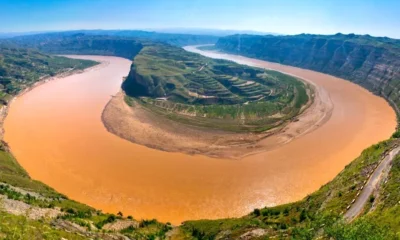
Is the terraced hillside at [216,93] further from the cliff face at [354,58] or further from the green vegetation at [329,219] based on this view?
the green vegetation at [329,219]

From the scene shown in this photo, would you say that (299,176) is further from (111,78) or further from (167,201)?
(111,78)

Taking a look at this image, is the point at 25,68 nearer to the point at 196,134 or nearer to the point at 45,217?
the point at 196,134

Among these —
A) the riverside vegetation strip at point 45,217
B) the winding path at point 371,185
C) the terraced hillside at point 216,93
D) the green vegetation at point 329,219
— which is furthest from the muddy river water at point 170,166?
the terraced hillside at point 216,93

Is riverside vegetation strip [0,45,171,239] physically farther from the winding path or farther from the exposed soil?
the exposed soil

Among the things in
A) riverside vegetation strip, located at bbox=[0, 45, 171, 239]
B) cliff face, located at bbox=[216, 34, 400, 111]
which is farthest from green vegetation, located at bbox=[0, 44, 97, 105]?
cliff face, located at bbox=[216, 34, 400, 111]

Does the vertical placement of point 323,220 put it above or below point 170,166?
above

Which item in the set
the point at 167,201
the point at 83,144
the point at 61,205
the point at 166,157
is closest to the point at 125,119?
the point at 83,144

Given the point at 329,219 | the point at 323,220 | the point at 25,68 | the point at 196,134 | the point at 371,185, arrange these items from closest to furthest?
the point at 329,219, the point at 323,220, the point at 371,185, the point at 196,134, the point at 25,68

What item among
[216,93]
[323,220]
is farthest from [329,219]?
[216,93]
